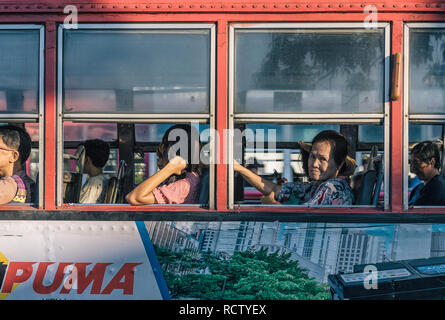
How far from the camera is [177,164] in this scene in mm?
2912

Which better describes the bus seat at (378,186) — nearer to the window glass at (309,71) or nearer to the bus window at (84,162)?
the window glass at (309,71)

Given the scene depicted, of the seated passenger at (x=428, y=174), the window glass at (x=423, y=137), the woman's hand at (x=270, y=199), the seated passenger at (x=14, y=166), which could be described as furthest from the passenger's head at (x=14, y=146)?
the window glass at (x=423, y=137)

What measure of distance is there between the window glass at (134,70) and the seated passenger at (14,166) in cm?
53

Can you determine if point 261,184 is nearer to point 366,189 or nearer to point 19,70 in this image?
point 366,189

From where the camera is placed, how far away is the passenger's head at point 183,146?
9.90 ft

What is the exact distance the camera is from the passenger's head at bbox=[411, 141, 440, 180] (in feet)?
10.6

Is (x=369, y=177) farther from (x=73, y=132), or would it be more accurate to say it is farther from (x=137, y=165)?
(x=73, y=132)

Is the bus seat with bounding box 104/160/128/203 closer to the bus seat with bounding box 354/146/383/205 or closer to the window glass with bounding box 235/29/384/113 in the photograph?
the window glass with bounding box 235/29/384/113

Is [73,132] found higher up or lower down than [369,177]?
higher up

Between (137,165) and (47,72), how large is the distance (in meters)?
1.48

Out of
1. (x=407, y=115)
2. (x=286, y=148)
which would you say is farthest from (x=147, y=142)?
(x=407, y=115)

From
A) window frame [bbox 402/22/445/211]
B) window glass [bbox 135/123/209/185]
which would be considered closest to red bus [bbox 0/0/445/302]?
window frame [bbox 402/22/445/211]

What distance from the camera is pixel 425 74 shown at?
105 inches

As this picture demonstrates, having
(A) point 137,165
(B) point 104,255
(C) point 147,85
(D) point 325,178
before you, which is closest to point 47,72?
(C) point 147,85
